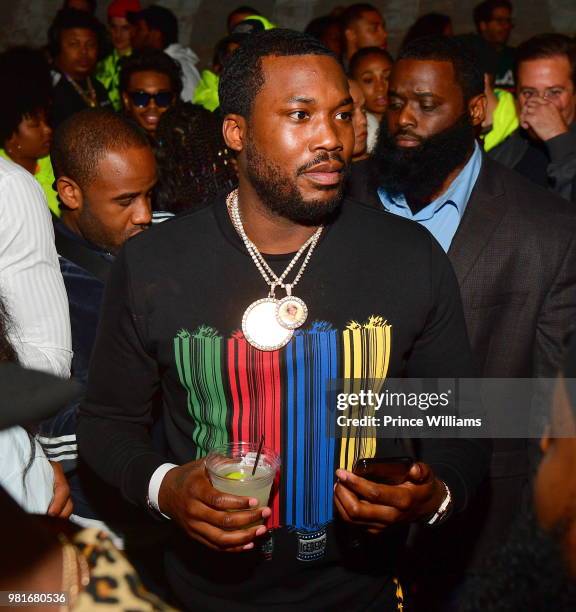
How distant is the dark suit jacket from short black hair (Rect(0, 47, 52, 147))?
2.58 metres

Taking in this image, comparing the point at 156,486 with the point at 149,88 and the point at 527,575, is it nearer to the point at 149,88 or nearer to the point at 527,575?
the point at 527,575

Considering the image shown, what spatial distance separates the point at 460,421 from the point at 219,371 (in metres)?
0.74

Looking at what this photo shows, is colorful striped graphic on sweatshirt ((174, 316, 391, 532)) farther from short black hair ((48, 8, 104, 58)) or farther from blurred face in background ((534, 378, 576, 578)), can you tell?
short black hair ((48, 8, 104, 58))

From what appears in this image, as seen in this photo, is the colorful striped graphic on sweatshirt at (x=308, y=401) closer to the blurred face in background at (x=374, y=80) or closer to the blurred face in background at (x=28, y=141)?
the blurred face in background at (x=28, y=141)

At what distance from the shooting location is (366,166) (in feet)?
12.6

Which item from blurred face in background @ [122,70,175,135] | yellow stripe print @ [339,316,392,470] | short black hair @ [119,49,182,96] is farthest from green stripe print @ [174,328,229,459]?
short black hair @ [119,49,182,96]

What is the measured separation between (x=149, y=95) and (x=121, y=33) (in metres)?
3.72

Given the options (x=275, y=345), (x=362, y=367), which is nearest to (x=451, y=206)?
(x=362, y=367)

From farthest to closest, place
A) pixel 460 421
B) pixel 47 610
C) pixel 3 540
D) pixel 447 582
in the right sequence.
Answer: pixel 447 582 < pixel 460 421 < pixel 47 610 < pixel 3 540

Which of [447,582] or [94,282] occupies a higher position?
[94,282]

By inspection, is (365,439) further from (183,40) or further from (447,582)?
(183,40)

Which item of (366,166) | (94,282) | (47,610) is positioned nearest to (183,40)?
(366,166)

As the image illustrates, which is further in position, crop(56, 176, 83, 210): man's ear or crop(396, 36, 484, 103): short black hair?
crop(396, 36, 484, 103): short black hair

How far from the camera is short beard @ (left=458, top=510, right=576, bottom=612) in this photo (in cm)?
95
